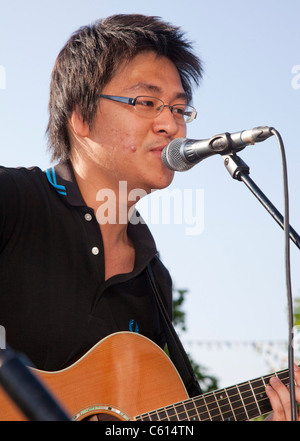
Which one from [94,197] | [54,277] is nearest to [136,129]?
[94,197]

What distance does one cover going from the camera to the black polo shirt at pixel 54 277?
8.32ft

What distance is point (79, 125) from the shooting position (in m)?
3.20

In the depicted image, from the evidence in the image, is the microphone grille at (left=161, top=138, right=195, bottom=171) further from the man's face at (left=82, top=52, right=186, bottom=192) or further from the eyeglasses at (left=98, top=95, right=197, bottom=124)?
the eyeglasses at (left=98, top=95, right=197, bottom=124)

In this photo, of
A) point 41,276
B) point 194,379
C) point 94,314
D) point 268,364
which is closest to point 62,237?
point 41,276

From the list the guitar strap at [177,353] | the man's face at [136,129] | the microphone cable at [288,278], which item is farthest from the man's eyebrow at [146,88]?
the microphone cable at [288,278]

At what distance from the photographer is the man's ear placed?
3166 millimetres

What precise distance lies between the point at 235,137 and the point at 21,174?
1289mm

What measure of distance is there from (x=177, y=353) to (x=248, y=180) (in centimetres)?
136

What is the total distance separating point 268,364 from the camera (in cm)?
1019

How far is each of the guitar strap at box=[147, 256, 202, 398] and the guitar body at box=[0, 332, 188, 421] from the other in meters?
0.25

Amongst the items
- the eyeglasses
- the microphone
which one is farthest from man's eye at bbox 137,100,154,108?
the microphone

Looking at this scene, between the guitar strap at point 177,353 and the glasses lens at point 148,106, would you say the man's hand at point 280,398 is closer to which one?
the guitar strap at point 177,353

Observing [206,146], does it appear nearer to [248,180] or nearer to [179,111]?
[248,180]

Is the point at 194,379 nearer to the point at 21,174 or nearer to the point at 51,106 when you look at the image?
the point at 21,174
